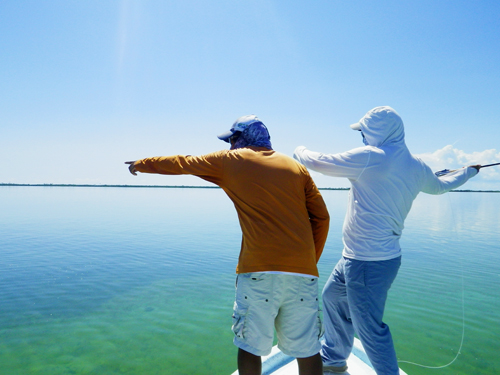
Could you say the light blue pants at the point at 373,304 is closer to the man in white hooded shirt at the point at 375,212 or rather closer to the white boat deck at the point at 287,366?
the man in white hooded shirt at the point at 375,212

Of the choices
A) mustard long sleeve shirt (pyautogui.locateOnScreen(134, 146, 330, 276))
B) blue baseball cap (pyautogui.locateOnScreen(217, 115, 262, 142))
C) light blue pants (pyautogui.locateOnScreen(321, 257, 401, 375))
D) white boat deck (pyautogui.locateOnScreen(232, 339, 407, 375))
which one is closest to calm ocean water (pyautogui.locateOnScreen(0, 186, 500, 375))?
white boat deck (pyautogui.locateOnScreen(232, 339, 407, 375))

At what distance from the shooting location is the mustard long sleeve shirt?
215cm

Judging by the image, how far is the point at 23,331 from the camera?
17.1ft

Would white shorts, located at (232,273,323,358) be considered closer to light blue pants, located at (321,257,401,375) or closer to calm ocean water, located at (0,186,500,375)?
light blue pants, located at (321,257,401,375)

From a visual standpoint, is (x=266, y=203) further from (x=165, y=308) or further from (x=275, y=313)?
(x=165, y=308)

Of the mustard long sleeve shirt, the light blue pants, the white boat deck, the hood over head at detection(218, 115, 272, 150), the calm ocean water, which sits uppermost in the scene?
the hood over head at detection(218, 115, 272, 150)

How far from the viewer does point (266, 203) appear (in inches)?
84.9

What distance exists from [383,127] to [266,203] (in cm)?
123

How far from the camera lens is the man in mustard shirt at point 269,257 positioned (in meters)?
2.14

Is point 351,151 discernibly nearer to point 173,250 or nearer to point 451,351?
point 451,351

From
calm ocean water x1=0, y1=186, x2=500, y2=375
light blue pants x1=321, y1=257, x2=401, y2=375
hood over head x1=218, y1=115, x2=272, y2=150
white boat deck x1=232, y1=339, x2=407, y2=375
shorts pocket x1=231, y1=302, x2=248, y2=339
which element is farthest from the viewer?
calm ocean water x1=0, y1=186, x2=500, y2=375

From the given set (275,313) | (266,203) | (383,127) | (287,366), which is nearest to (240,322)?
(275,313)

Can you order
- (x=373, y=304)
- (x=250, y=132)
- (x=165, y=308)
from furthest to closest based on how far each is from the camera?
(x=165, y=308)
(x=373, y=304)
(x=250, y=132)

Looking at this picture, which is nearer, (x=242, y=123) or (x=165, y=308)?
(x=242, y=123)
